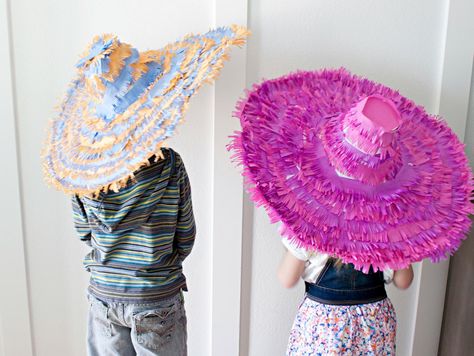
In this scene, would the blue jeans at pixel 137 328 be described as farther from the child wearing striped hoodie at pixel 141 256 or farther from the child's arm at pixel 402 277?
the child's arm at pixel 402 277

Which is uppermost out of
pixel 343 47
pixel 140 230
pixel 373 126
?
→ pixel 343 47

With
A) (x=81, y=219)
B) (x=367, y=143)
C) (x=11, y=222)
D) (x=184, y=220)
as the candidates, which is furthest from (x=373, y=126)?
(x=11, y=222)

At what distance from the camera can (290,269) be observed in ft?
3.44

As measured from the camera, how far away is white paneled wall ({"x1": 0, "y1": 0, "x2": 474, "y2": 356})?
4.25ft

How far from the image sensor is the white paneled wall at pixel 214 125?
1.30 m

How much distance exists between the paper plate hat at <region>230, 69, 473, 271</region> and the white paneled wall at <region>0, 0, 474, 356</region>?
335 millimetres

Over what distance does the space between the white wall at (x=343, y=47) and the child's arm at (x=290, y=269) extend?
340 mm

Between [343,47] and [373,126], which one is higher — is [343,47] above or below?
above

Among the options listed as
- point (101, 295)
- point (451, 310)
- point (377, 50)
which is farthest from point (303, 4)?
point (451, 310)

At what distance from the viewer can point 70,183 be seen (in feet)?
3.17

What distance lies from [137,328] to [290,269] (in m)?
0.35

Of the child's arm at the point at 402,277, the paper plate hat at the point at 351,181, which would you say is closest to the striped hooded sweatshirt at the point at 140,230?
the paper plate hat at the point at 351,181

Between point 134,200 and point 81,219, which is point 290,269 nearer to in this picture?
point 134,200

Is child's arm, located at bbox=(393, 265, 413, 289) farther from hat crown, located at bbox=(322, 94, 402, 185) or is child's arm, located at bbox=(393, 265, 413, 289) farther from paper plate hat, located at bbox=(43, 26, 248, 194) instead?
paper plate hat, located at bbox=(43, 26, 248, 194)
